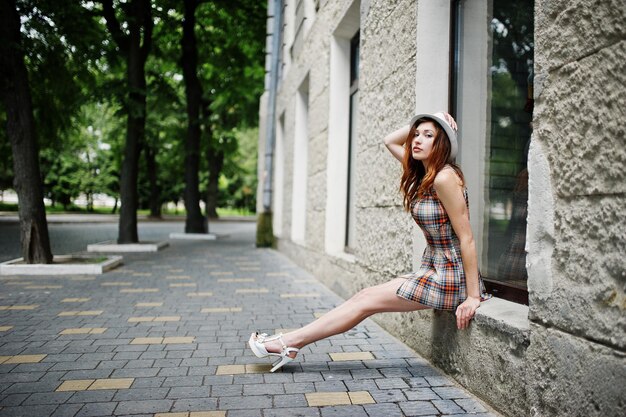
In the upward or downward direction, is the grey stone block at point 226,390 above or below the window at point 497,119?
below

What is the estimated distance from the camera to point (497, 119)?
12.4ft

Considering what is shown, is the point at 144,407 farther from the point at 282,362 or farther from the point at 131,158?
the point at 131,158

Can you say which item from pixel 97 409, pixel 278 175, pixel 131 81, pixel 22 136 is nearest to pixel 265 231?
pixel 278 175

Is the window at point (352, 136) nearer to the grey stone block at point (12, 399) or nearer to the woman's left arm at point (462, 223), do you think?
the woman's left arm at point (462, 223)

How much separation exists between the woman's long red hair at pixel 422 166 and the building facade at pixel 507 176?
0.49 metres

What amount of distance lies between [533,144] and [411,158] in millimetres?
870

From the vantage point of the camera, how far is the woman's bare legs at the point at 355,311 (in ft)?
10.3

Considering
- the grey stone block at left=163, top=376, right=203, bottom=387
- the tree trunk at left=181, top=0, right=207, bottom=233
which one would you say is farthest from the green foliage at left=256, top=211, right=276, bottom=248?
the grey stone block at left=163, top=376, right=203, bottom=387

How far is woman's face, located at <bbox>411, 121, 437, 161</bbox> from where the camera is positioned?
3.04 meters

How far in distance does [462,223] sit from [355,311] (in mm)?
857

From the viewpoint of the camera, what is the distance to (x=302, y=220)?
33.3 ft

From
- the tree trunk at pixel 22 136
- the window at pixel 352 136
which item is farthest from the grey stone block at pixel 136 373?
the tree trunk at pixel 22 136

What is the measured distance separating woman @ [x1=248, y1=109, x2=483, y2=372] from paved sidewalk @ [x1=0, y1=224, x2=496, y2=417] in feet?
1.30

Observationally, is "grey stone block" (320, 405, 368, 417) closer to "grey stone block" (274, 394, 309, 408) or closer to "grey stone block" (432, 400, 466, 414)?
"grey stone block" (274, 394, 309, 408)
